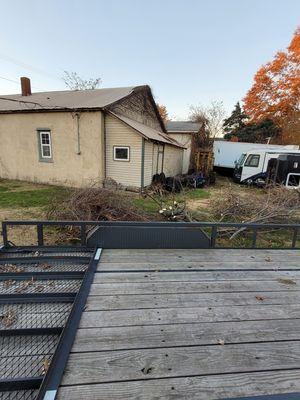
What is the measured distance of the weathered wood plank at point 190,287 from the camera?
7.87 feet

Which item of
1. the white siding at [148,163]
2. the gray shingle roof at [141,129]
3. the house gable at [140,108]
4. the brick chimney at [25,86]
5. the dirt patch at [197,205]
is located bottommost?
the dirt patch at [197,205]

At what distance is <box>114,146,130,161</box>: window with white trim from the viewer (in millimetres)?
10815

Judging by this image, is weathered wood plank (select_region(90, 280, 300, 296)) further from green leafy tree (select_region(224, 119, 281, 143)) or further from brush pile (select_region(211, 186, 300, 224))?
green leafy tree (select_region(224, 119, 281, 143))

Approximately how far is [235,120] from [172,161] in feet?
90.3

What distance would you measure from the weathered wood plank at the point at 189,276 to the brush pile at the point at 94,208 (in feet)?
8.69

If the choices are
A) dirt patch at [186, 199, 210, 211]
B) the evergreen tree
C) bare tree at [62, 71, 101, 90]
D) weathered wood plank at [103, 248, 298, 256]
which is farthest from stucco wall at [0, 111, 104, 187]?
the evergreen tree

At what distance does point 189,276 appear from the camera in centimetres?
277

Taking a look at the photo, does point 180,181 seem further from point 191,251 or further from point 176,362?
point 176,362

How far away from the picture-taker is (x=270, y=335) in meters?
1.83

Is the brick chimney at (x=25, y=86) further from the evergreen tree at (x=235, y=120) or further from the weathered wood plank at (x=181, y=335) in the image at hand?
the evergreen tree at (x=235, y=120)

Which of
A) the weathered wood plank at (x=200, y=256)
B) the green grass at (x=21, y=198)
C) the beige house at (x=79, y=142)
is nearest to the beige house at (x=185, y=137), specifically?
the beige house at (x=79, y=142)

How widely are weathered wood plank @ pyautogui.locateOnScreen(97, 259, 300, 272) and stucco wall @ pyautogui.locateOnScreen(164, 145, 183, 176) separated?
39.0 ft

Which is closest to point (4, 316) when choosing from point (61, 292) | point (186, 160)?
point (61, 292)

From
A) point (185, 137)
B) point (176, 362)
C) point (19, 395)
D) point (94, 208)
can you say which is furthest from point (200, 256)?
point (185, 137)
